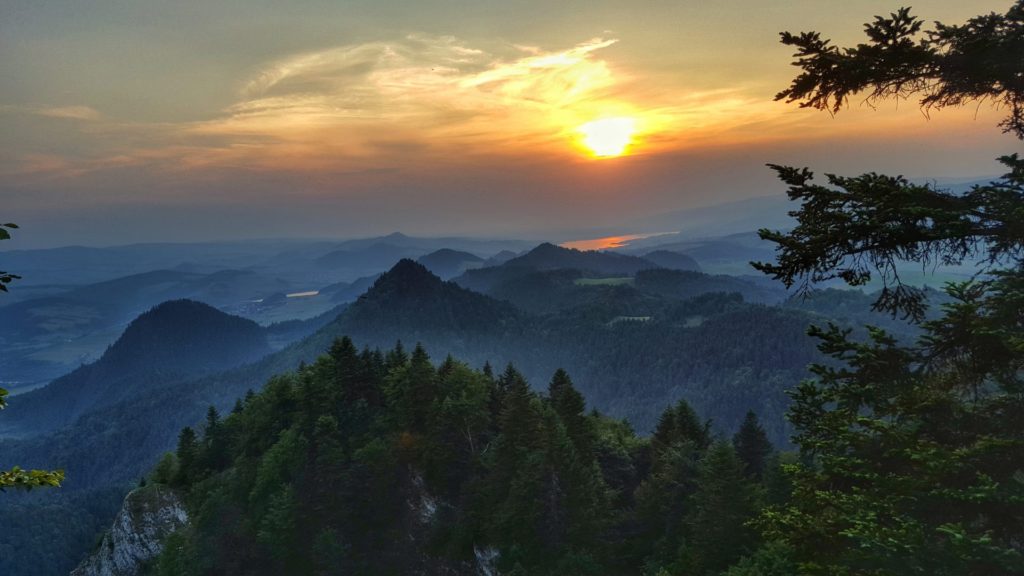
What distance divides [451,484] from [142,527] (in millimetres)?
57239

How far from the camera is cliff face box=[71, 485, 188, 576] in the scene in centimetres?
8231

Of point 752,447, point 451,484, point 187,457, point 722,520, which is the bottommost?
point 187,457

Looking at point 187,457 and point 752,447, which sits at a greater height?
point 752,447

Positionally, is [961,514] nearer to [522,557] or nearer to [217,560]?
[522,557]

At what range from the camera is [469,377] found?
7225cm

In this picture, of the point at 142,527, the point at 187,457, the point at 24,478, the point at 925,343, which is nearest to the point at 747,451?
the point at 925,343

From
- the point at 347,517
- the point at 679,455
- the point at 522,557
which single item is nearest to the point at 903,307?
the point at 679,455

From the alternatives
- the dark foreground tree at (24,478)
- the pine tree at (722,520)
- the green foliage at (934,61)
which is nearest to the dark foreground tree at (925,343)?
the green foliage at (934,61)

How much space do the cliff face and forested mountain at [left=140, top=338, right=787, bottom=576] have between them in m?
2.99

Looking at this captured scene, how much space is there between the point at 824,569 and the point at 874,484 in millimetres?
2787

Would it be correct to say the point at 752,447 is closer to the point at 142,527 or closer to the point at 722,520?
the point at 722,520

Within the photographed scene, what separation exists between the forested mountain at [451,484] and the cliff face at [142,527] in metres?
2.99

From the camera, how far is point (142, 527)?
275 feet

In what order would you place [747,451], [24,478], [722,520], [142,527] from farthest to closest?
[142,527]
[747,451]
[722,520]
[24,478]
